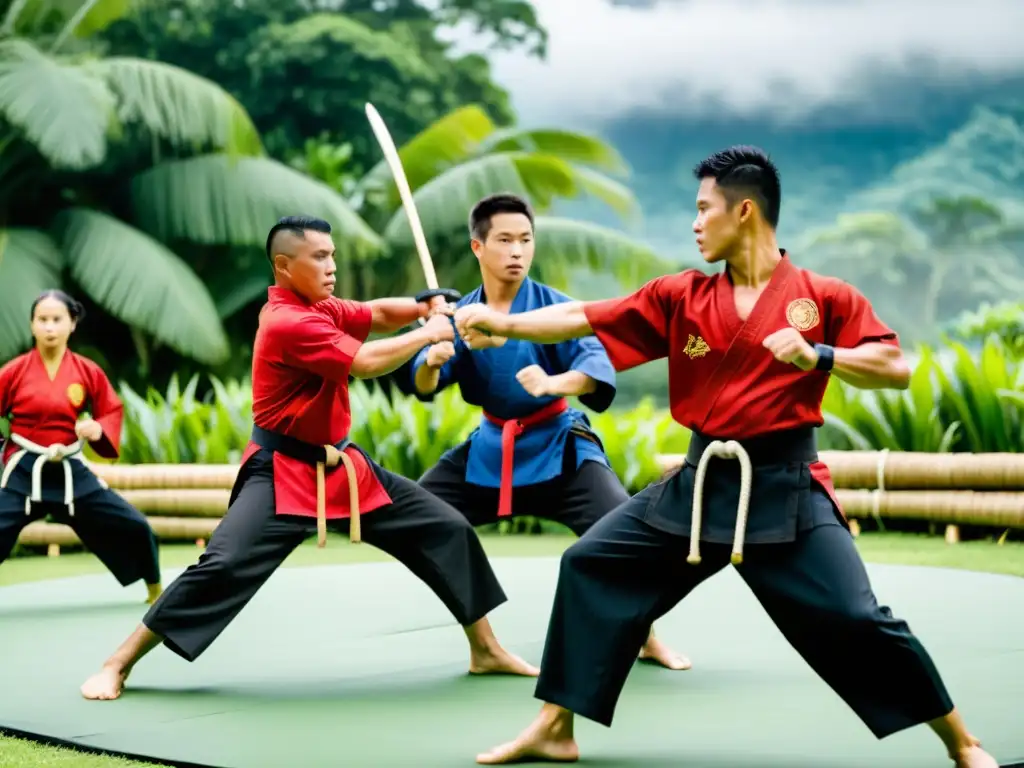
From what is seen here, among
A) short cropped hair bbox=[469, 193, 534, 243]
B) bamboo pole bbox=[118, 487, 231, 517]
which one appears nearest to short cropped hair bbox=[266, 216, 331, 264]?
short cropped hair bbox=[469, 193, 534, 243]

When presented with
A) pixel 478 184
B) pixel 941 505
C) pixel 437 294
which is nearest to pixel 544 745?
pixel 437 294

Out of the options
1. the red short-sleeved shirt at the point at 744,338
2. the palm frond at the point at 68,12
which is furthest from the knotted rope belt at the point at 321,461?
the palm frond at the point at 68,12

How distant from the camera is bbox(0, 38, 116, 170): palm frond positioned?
12.2 m

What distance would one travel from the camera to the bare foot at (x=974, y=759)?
2984mm

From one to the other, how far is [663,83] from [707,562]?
36.0 metres

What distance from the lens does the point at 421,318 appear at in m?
4.43

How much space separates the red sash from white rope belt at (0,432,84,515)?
202cm

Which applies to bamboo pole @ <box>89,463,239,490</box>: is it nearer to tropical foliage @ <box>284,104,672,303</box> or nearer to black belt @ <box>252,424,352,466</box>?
black belt @ <box>252,424,352,466</box>

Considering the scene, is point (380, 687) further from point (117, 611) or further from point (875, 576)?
point (875, 576)

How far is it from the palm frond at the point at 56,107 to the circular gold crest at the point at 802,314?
33.5 feet

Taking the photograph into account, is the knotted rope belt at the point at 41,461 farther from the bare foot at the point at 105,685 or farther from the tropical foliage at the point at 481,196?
the tropical foliage at the point at 481,196

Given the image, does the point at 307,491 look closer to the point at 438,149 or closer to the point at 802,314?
the point at 802,314

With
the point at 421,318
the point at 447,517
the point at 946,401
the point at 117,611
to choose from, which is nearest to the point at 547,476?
the point at 447,517

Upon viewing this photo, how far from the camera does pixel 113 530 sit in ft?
18.6
